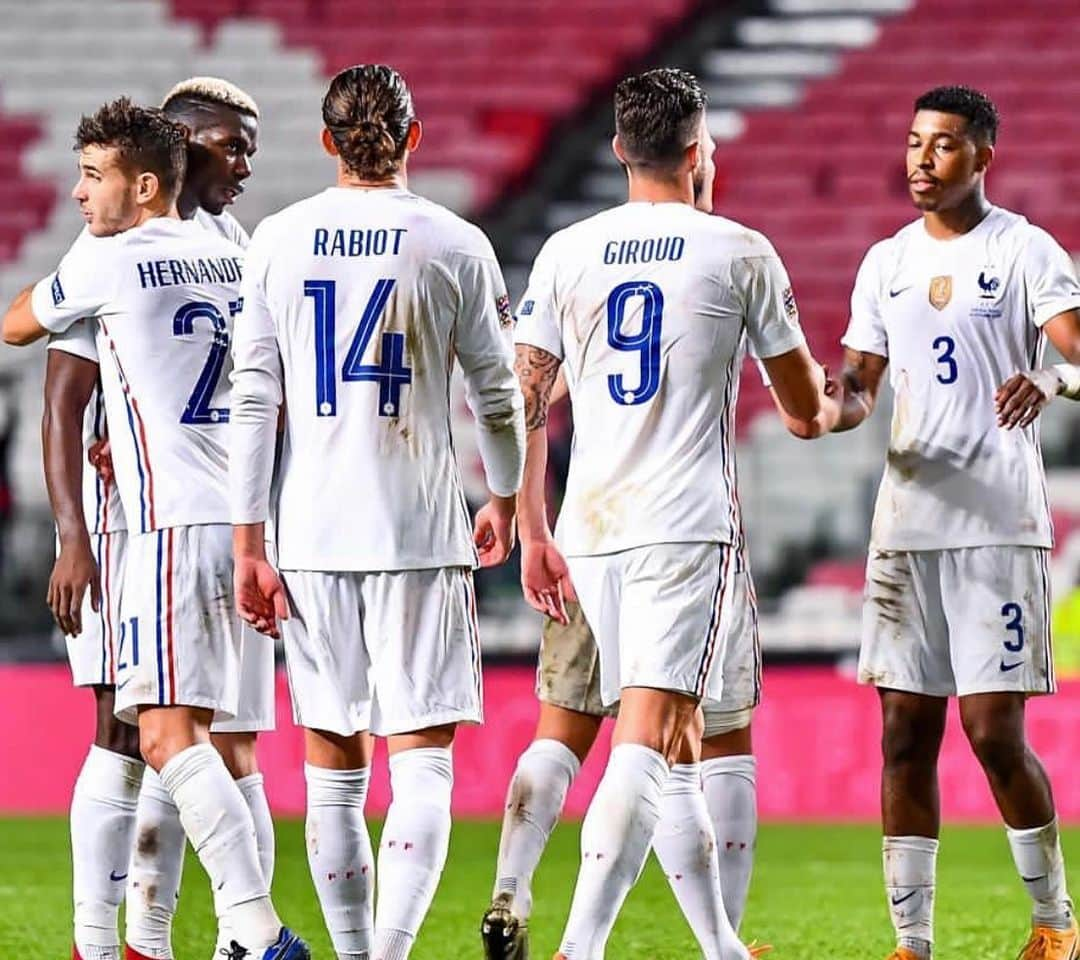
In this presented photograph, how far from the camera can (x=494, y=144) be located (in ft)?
45.9

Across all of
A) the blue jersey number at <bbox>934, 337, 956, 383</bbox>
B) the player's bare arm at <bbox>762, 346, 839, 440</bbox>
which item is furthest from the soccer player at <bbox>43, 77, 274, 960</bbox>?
the blue jersey number at <bbox>934, 337, 956, 383</bbox>

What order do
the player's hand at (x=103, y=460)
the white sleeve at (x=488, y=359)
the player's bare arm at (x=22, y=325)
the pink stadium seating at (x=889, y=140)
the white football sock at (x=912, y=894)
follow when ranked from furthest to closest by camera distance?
1. the pink stadium seating at (x=889, y=140)
2. the white football sock at (x=912, y=894)
3. the player's hand at (x=103, y=460)
4. the player's bare arm at (x=22, y=325)
5. the white sleeve at (x=488, y=359)

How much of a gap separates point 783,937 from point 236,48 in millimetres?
9777

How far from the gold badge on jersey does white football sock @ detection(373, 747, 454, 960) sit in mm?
1815

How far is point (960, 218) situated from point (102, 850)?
2.62 metres

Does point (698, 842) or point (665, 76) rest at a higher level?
point (665, 76)

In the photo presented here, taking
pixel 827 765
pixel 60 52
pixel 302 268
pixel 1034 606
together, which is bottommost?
pixel 827 765

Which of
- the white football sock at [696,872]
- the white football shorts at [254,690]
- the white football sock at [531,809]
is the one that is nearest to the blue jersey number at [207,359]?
the white football shorts at [254,690]

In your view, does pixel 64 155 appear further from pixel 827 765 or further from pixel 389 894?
pixel 389 894

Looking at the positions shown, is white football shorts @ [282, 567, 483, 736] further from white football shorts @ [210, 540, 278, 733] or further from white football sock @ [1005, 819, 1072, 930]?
white football sock @ [1005, 819, 1072, 930]

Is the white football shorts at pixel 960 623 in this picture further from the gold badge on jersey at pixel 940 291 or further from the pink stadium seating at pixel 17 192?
the pink stadium seating at pixel 17 192

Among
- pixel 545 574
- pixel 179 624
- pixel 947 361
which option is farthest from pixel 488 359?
pixel 947 361

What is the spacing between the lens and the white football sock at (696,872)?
14.6 ft

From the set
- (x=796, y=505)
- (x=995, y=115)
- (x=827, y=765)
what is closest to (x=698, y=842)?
(x=995, y=115)
